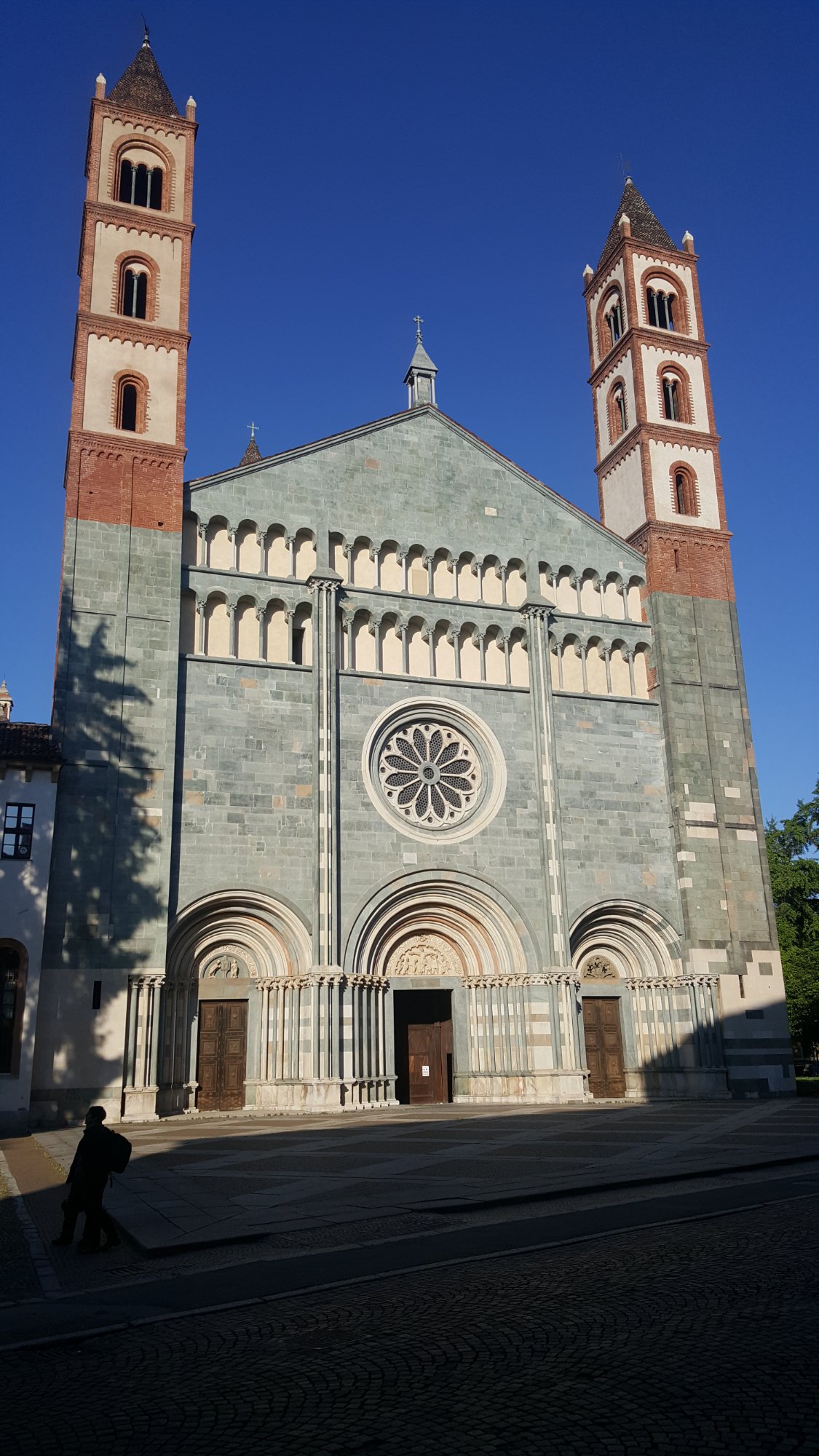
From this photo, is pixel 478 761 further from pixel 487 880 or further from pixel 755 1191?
pixel 755 1191

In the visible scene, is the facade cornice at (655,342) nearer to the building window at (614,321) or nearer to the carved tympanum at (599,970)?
the building window at (614,321)

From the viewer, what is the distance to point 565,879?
31.7 m

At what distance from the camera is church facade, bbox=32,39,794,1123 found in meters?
27.6

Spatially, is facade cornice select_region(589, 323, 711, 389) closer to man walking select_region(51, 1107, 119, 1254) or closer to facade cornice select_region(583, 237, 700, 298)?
facade cornice select_region(583, 237, 700, 298)

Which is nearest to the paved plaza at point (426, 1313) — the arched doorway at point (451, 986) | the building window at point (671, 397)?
the arched doorway at point (451, 986)

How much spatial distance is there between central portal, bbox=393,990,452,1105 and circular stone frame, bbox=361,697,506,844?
15.1ft

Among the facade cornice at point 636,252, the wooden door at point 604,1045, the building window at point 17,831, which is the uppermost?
the facade cornice at point 636,252

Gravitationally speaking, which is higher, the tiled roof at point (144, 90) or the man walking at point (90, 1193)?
the tiled roof at point (144, 90)


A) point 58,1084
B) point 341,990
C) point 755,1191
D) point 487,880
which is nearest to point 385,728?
point 487,880

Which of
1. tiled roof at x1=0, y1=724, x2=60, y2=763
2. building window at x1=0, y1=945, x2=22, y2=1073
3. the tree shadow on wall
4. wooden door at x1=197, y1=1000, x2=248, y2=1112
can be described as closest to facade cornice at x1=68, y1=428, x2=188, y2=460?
the tree shadow on wall

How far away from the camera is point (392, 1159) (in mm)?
16766

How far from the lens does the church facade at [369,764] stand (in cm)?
2758

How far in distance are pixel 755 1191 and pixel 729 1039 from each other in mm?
19443

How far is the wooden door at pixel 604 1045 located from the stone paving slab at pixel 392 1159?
5468 millimetres
